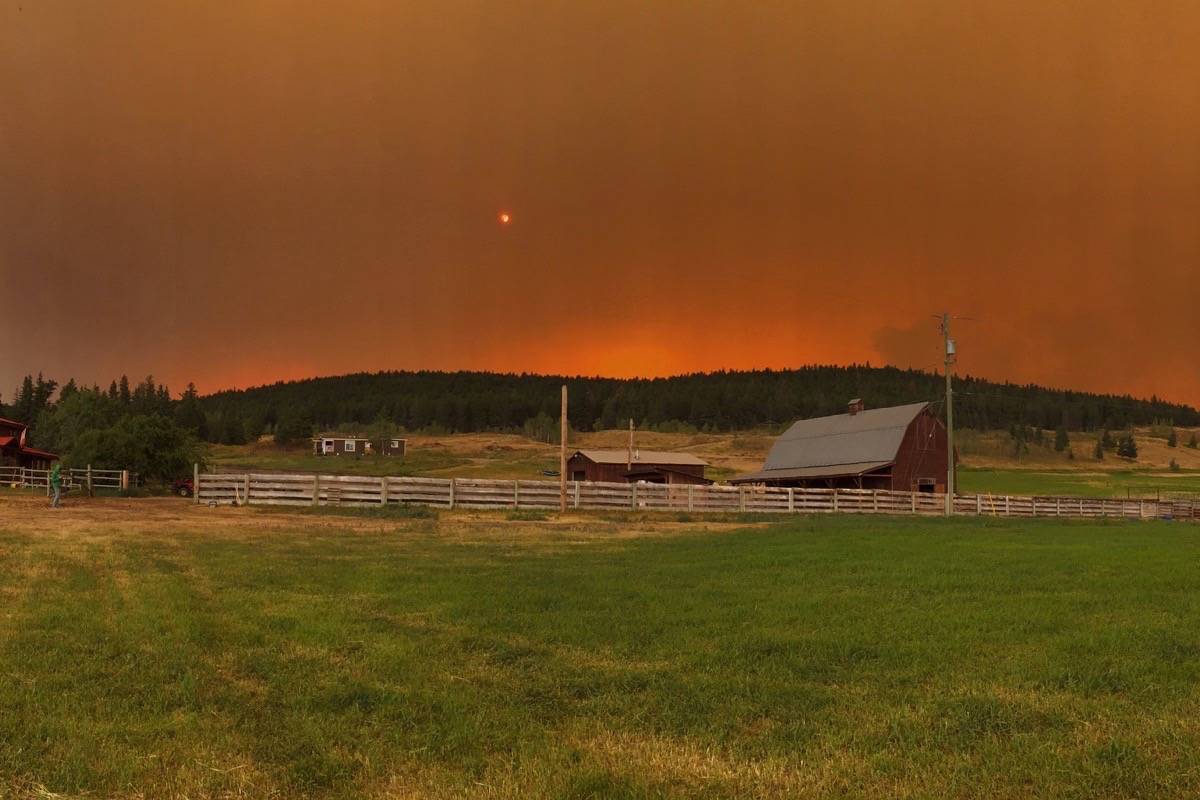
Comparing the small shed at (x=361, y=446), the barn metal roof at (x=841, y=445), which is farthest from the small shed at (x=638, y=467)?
the small shed at (x=361, y=446)

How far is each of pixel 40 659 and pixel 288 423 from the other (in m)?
140

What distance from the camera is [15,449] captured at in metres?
74.6

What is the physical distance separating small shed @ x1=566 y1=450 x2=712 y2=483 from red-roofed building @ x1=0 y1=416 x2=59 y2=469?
45.1m

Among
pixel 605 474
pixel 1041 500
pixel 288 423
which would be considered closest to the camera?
pixel 1041 500

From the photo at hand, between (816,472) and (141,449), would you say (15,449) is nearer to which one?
(141,449)

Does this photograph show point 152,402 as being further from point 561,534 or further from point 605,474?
point 561,534

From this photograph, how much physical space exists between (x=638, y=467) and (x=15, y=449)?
5345 cm

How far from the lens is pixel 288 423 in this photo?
463 ft

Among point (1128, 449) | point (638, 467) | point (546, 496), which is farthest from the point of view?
point (1128, 449)

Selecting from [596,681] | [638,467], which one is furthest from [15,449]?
[596,681]

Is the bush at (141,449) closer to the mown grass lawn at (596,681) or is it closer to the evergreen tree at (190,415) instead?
the mown grass lawn at (596,681)

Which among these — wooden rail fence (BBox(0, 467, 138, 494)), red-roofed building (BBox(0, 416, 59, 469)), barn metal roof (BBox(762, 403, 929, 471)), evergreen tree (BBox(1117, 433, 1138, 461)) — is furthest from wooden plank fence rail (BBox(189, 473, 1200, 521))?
evergreen tree (BBox(1117, 433, 1138, 461))

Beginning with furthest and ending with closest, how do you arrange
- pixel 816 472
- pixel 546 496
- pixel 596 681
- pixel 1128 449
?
pixel 1128 449 < pixel 816 472 < pixel 546 496 < pixel 596 681

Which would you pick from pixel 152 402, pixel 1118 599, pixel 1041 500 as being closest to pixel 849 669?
pixel 1118 599
